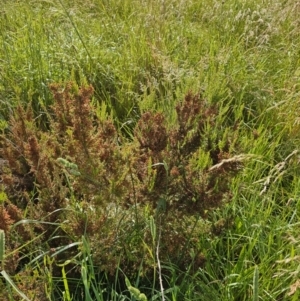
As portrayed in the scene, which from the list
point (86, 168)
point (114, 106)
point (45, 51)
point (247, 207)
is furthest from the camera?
point (45, 51)

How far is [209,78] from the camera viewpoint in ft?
8.54

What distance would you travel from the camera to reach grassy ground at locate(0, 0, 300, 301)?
1700 millimetres

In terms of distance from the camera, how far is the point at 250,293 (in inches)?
63.0

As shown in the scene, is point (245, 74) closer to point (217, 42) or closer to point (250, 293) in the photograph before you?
point (217, 42)

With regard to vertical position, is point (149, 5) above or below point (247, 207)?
above

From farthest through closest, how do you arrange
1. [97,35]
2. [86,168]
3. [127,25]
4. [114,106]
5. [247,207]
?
1. [127,25]
2. [97,35]
3. [114,106]
4. [247,207]
5. [86,168]

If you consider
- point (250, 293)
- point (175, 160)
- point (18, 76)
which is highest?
point (175, 160)

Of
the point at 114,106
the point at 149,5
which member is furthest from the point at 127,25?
the point at 114,106

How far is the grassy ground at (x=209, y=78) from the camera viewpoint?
66.9 inches

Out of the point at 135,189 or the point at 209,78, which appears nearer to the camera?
the point at 135,189

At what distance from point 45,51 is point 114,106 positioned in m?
0.53

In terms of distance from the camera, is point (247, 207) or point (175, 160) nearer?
point (175, 160)

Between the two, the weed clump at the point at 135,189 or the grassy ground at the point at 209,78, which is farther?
the grassy ground at the point at 209,78

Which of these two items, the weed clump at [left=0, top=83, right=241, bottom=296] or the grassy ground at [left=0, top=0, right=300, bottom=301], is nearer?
the weed clump at [left=0, top=83, right=241, bottom=296]
